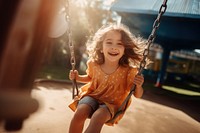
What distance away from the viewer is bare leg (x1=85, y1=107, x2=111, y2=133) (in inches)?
80.4

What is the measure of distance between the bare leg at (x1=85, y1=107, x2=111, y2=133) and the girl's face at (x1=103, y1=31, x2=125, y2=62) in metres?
0.53

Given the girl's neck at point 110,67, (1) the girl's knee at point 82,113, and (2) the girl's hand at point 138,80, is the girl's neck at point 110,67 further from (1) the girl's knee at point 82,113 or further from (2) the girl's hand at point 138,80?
(1) the girl's knee at point 82,113

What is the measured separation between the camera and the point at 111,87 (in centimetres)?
244

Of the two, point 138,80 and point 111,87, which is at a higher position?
point 138,80

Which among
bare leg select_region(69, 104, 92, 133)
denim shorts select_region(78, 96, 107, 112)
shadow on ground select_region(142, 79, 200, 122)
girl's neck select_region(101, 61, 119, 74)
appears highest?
girl's neck select_region(101, 61, 119, 74)

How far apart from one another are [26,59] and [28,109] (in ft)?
14.5

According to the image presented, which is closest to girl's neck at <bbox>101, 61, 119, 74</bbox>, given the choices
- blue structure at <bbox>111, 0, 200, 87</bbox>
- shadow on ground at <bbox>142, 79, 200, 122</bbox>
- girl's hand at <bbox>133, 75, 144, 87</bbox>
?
girl's hand at <bbox>133, 75, 144, 87</bbox>

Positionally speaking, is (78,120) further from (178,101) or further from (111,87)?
(178,101)

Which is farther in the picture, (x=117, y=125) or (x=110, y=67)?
(x=117, y=125)

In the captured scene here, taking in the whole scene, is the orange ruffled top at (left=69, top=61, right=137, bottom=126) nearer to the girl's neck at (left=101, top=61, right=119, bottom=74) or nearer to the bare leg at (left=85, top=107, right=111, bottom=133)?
the girl's neck at (left=101, top=61, right=119, bottom=74)

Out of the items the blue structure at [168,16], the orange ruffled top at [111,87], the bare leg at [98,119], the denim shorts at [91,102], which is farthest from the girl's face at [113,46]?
the blue structure at [168,16]

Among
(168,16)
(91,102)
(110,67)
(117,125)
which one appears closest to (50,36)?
(168,16)

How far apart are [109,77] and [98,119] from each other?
1.66ft

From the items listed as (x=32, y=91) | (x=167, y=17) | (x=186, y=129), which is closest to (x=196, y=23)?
(x=167, y=17)
